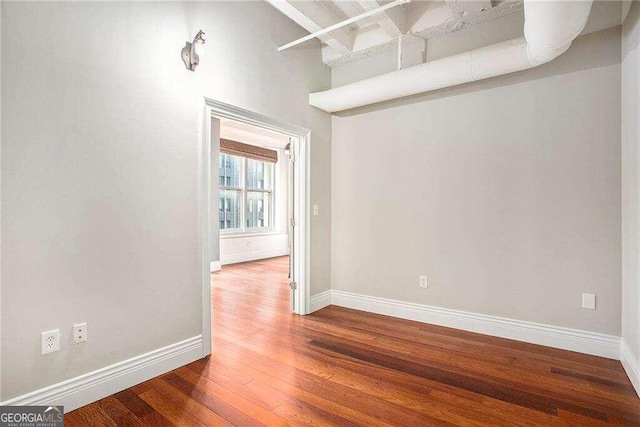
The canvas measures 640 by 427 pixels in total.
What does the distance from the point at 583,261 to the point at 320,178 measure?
2.58m

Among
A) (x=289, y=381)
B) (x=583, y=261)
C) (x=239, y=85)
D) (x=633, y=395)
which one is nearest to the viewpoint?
(x=633, y=395)

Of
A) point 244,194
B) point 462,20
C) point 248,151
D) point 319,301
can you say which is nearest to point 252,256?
point 244,194

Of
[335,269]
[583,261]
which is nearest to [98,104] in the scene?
[335,269]

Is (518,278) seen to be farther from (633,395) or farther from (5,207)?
(5,207)

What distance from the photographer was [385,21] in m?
3.04

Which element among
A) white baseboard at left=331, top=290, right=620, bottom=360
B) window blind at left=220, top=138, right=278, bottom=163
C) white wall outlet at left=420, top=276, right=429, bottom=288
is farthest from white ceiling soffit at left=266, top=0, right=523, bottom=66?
window blind at left=220, top=138, right=278, bottom=163

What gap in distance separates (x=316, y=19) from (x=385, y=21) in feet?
2.14

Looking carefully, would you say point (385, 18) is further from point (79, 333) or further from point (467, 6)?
point (79, 333)

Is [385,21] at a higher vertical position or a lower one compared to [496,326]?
higher

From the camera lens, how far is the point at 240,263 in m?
7.08

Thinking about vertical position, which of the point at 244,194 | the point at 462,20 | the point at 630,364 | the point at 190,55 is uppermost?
the point at 462,20

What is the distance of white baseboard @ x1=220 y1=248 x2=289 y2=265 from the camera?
269 inches

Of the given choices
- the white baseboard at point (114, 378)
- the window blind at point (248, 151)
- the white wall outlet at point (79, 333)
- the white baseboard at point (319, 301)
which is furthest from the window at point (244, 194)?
the white wall outlet at point (79, 333)

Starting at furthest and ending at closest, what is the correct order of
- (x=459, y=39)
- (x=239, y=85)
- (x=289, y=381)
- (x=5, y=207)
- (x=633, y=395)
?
(x=459, y=39), (x=239, y=85), (x=289, y=381), (x=633, y=395), (x=5, y=207)
